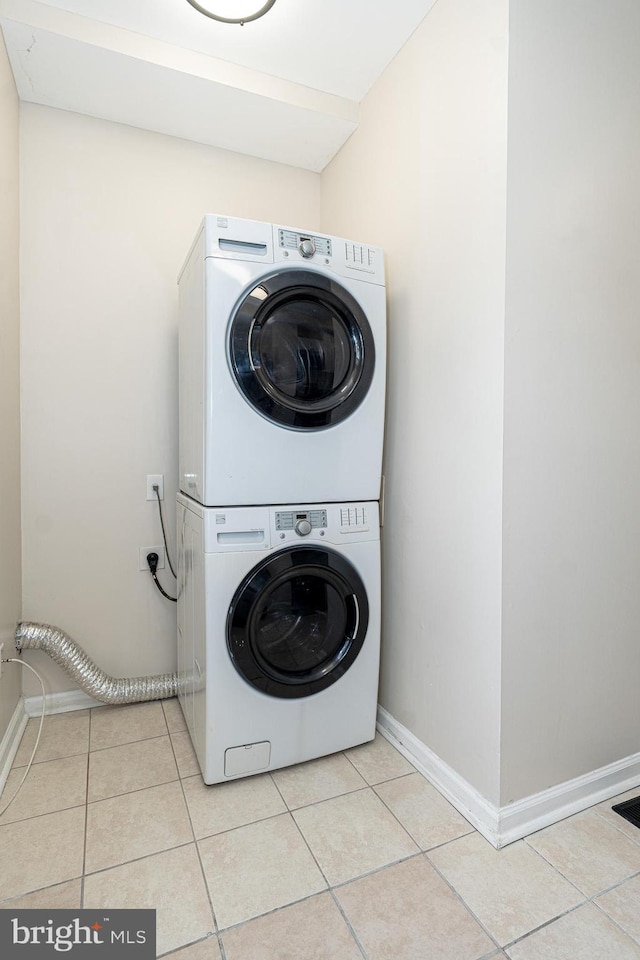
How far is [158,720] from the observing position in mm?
2143

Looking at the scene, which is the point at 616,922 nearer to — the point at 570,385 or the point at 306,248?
the point at 570,385

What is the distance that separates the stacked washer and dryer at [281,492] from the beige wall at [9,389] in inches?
25.6

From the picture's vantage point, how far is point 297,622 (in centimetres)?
177

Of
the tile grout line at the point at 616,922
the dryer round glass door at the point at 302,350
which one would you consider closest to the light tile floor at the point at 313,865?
the tile grout line at the point at 616,922

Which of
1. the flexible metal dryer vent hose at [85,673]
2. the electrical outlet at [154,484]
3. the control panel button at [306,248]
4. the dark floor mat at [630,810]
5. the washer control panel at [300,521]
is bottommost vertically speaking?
the dark floor mat at [630,810]

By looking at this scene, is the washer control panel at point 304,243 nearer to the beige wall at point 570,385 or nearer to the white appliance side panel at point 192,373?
the white appliance side panel at point 192,373

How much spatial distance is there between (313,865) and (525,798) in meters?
0.65

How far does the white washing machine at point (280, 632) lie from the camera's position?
1.66 meters

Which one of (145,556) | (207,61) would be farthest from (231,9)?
(145,556)

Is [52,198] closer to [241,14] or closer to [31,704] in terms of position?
[241,14]

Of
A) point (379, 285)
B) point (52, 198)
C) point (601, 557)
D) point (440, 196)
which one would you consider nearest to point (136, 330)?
point (52, 198)

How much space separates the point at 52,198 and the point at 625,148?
2.15 m

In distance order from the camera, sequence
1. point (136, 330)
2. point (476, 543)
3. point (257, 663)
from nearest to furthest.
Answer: point (476, 543) → point (257, 663) → point (136, 330)

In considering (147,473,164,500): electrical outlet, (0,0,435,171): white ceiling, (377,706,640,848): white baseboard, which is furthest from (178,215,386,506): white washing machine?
(377,706,640,848): white baseboard
